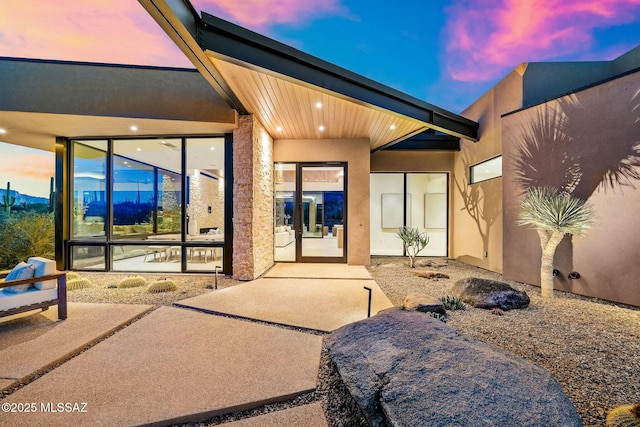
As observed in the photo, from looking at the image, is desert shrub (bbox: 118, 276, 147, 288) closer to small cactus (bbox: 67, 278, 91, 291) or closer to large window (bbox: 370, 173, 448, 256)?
small cactus (bbox: 67, 278, 91, 291)

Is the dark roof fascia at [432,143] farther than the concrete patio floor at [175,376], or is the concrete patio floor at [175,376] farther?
the dark roof fascia at [432,143]

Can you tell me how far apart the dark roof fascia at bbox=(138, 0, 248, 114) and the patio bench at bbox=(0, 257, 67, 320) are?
3.23 metres

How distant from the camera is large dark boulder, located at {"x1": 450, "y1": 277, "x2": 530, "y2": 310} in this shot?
144 inches

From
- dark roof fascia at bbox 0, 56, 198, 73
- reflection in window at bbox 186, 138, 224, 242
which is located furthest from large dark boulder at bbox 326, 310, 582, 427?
dark roof fascia at bbox 0, 56, 198, 73

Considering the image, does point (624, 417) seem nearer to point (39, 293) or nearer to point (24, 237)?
point (39, 293)

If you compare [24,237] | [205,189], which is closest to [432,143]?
[205,189]

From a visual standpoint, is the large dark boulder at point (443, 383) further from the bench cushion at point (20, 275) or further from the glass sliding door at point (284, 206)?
the glass sliding door at point (284, 206)

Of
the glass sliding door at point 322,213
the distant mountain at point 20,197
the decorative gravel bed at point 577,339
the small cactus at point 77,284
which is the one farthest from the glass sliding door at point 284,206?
the distant mountain at point 20,197

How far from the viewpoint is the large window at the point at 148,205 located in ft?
19.0

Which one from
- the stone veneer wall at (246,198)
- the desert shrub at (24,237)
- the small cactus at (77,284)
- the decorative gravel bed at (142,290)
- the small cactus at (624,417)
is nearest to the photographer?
the small cactus at (624,417)

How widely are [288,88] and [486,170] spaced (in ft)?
18.4

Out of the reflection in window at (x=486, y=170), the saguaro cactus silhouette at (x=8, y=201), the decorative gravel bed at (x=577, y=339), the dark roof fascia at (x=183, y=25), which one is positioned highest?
the dark roof fascia at (x=183, y=25)

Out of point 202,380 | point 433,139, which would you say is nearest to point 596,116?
point 433,139

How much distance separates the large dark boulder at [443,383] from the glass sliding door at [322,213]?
485cm
